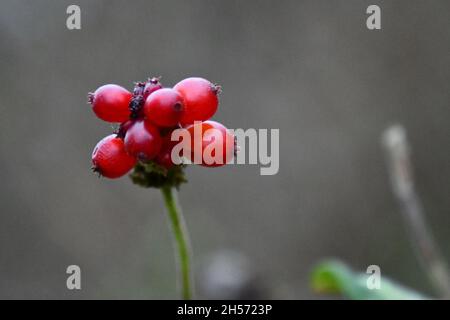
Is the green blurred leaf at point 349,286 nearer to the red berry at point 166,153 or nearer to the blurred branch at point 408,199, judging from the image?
the blurred branch at point 408,199

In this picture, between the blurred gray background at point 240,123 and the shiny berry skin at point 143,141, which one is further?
the blurred gray background at point 240,123

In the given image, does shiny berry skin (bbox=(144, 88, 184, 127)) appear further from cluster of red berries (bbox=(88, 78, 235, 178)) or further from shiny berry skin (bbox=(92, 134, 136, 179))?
shiny berry skin (bbox=(92, 134, 136, 179))

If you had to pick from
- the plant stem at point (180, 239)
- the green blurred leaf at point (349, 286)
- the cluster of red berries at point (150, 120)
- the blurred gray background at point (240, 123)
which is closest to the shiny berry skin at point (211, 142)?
the cluster of red berries at point (150, 120)

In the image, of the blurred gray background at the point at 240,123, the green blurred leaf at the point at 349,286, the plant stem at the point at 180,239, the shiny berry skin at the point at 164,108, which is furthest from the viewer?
the blurred gray background at the point at 240,123

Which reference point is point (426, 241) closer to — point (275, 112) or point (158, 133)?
point (158, 133)

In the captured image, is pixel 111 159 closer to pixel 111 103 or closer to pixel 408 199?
pixel 111 103
